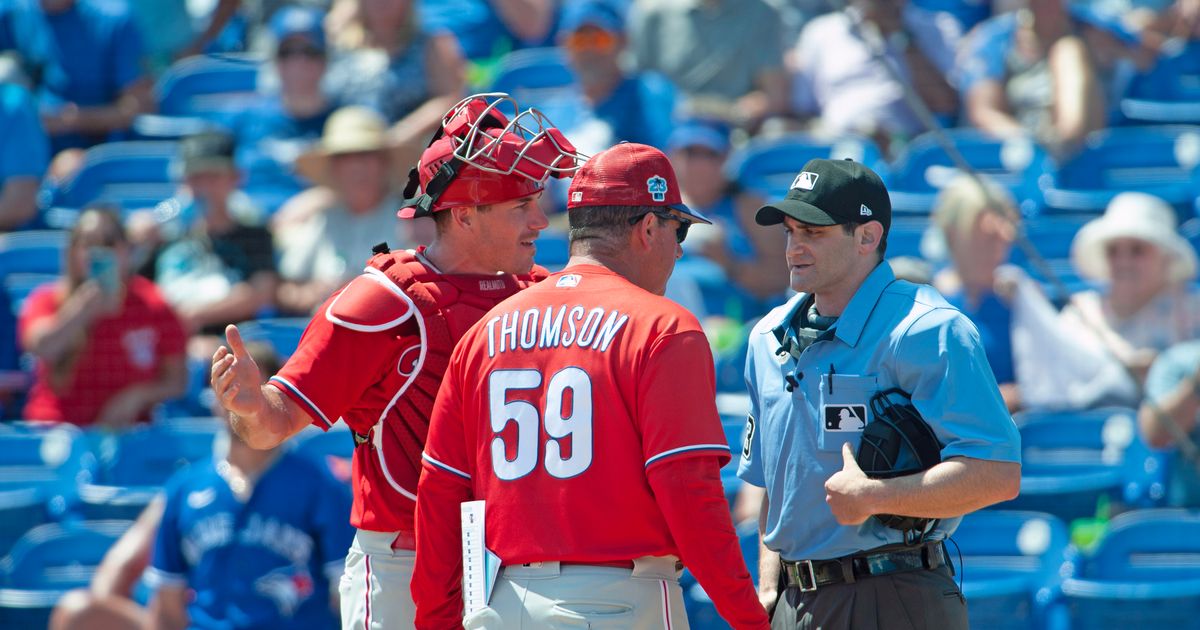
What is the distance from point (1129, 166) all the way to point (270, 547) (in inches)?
180

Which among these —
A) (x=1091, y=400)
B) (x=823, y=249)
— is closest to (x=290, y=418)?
(x=823, y=249)

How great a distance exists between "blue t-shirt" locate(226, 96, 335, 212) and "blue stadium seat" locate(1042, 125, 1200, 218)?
394cm

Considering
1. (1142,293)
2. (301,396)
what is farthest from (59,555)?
(1142,293)

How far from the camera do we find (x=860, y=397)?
10.4ft

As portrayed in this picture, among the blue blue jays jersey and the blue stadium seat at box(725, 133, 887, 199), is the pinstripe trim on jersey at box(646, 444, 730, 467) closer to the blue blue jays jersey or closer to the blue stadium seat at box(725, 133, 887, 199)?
the blue blue jays jersey

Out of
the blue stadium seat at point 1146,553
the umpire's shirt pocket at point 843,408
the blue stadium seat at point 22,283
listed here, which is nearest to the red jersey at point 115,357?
the blue stadium seat at point 22,283

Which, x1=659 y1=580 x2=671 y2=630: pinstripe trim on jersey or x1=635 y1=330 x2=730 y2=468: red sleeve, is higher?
x1=635 y1=330 x2=730 y2=468: red sleeve

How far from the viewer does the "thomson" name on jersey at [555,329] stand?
3043 mm

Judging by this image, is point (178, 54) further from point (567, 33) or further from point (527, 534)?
point (527, 534)

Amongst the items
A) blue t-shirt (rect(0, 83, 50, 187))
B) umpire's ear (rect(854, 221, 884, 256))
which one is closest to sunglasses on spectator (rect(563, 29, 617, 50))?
blue t-shirt (rect(0, 83, 50, 187))

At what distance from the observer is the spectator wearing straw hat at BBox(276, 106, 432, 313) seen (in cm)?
747

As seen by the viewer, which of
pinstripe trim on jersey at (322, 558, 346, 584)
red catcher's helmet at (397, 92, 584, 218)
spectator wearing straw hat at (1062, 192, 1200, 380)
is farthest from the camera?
spectator wearing straw hat at (1062, 192, 1200, 380)

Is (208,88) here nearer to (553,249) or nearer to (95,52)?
(95,52)

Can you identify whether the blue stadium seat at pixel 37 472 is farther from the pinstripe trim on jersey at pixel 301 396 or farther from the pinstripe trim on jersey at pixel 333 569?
the pinstripe trim on jersey at pixel 301 396
